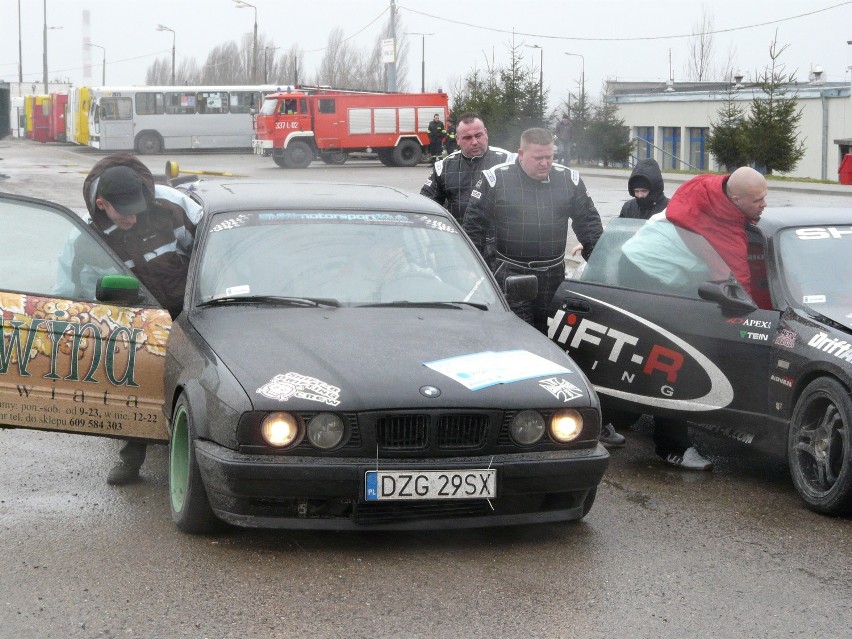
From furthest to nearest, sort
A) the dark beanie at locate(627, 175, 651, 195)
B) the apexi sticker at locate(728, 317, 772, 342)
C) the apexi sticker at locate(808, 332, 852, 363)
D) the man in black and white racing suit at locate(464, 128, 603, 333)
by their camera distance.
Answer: the dark beanie at locate(627, 175, 651, 195)
the man in black and white racing suit at locate(464, 128, 603, 333)
the apexi sticker at locate(728, 317, 772, 342)
the apexi sticker at locate(808, 332, 852, 363)

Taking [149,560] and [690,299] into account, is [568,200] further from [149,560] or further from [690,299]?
[149,560]

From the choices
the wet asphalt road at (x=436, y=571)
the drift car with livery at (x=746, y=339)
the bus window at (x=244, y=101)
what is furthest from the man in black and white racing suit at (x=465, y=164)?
the bus window at (x=244, y=101)

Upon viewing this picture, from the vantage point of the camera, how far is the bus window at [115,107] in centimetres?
4812

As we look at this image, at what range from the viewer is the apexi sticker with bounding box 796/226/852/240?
20.6 feet

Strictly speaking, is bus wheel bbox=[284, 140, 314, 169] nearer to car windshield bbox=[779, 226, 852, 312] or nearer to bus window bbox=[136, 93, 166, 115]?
bus window bbox=[136, 93, 166, 115]

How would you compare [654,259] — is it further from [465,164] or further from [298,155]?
[298,155]

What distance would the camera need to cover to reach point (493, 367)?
15.9ft

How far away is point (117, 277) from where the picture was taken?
5.48 meters

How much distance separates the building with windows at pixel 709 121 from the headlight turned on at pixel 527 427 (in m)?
44.7

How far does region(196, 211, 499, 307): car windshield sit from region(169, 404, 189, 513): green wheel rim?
2.19 feet

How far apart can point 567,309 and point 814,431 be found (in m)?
1.79

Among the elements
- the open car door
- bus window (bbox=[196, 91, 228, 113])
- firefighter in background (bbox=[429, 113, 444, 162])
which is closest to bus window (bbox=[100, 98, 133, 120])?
bus window (bbox=[196, 91, 228, 113])

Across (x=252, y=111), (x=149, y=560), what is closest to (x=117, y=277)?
(x=149, y=560)

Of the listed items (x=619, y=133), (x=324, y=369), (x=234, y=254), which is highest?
(x=619, y=133)
